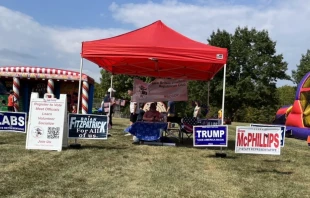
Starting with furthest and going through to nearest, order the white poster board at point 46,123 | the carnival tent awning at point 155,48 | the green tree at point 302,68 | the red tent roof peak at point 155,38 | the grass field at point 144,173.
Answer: the green tree at point 302,68, the red tent roof peak at point 155,38, the carnival tent awning at point 155,48, the white poster board at point 46,123, the grass field at point 144,173

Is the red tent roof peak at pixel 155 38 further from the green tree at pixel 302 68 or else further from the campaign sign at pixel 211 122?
the green tree at pixel 302 68

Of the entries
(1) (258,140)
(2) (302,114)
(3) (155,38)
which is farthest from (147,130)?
(2) (302,114)

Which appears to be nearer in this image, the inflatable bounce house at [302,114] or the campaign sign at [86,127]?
the campaign sign at [86,127]

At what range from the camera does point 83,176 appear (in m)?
5.97

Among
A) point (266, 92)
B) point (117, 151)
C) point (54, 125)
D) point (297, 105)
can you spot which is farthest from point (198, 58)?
point (266, 92)

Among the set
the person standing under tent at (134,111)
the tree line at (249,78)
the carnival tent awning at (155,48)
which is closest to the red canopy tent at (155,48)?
the carnival tent awning at (155,48)

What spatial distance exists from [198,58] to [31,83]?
14.0 metres

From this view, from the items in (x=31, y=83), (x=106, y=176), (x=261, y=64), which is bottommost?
(x=106, y=176)

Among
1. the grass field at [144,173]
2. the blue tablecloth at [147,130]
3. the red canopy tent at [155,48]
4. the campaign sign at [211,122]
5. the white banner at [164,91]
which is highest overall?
the red canopy tent at [155,48]

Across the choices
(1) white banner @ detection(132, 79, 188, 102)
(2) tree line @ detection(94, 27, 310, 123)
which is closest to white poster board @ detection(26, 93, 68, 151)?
(1) white banner @ detection(132, 79, 188, 102)

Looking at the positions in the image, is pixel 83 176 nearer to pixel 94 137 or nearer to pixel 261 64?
pixel 94 137

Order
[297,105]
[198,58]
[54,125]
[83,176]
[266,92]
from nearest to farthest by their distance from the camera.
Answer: [83,176], [54,125], [198,58], [297,105], [266,92]

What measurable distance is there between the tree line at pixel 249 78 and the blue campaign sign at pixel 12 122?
42.0m

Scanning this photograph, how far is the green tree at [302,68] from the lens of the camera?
51.4 metres
